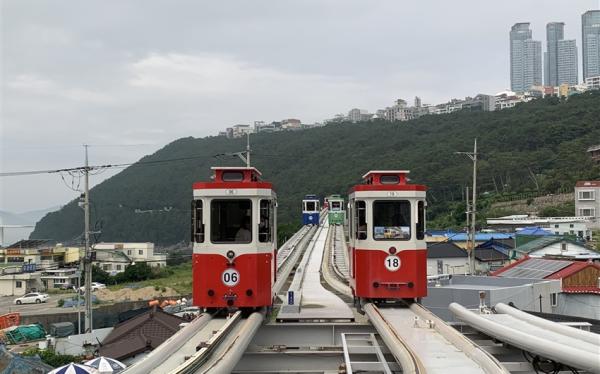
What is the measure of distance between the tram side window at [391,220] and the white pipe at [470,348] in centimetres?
176

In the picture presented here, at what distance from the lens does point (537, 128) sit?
9031 cm

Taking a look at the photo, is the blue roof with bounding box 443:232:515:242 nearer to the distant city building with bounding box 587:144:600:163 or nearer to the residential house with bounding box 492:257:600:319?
the residential house with bounding box 492:257:600:319

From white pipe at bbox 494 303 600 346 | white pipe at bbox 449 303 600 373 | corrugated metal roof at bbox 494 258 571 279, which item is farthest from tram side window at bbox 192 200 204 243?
corrugated metal roof at bbox 494 258 571 279

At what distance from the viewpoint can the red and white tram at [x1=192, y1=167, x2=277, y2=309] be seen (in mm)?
10148

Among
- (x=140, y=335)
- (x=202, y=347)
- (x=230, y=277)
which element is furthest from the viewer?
(x=140, y=335)

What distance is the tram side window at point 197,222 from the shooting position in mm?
10227

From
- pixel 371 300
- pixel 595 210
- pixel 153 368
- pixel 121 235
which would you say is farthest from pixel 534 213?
pixel 121 235

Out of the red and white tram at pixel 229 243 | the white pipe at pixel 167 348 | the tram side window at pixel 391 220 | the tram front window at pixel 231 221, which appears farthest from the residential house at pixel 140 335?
the tram side window at pixel 391 220

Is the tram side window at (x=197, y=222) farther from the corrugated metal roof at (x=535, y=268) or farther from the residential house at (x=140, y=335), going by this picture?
the corrugated metal roof at (x=535, y=268)

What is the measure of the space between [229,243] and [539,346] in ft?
17.5

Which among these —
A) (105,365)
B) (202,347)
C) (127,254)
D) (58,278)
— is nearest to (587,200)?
(127,254)

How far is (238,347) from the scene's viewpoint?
7.48 m

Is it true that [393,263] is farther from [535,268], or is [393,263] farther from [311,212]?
[311,212]

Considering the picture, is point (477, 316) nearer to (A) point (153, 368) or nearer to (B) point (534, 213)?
(A) point (153, 368)
